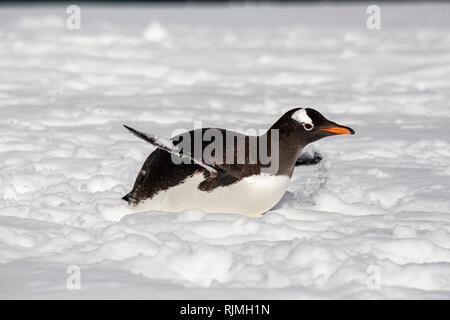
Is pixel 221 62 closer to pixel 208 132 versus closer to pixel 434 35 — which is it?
pixel 434 35

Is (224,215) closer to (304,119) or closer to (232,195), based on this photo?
(232,195)

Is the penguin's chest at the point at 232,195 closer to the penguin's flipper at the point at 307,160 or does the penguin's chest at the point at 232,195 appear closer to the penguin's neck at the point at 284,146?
the penguin's neck at the point at 284,146

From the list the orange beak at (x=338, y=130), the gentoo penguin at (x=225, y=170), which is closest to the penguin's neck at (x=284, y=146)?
the gentoo penguin at (x=225, y=170)

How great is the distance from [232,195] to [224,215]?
0.10 meters

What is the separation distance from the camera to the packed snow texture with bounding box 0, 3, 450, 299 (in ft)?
10.4

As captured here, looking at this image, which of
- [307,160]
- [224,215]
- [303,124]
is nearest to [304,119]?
[303,124]

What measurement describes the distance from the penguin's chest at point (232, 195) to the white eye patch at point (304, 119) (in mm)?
285

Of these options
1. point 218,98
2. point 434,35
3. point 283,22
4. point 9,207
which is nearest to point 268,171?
point 9,207

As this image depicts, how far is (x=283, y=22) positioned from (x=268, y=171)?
16.7 meters

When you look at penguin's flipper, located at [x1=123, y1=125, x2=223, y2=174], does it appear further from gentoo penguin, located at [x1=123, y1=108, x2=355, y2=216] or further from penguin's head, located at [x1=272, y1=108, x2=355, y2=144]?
penguin's head, located at [x1=272, y1=108, x2=355, y2=144]

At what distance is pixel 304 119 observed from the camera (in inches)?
160

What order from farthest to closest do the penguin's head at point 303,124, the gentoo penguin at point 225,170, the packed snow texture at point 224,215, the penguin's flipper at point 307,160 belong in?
1. the penguin's flipper at point 307,160
2. the penguin's head at point 303,124
3. the gentoo penguin at point 225,170
4. the packed snow texture at point 224,215

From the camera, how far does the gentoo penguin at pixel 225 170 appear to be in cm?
387

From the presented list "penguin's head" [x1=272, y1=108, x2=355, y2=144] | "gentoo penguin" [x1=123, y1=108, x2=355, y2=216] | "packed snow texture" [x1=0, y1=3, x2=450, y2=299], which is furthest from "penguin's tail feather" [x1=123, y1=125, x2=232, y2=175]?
"penguin's head" [x1=272, y1=108, x2=355, y2=144]
